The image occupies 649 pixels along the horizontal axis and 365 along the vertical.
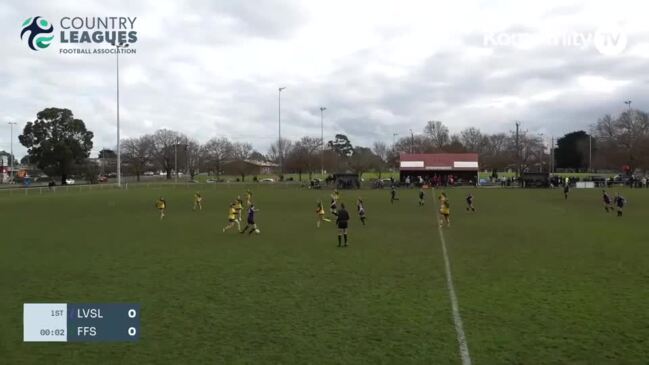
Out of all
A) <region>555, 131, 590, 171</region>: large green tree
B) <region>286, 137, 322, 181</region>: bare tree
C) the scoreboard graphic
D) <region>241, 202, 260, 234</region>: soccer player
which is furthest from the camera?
<region>555, 131, 590, 171</region>: large green tree

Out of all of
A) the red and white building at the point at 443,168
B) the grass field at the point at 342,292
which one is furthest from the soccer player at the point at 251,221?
the red and white building at the point at 443,168

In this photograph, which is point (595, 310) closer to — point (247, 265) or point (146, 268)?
point (247, 265)

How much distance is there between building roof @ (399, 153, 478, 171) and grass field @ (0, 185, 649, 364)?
175 feet

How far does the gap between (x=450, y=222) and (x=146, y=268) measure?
16.6m

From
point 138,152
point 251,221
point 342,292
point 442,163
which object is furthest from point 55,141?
point 342,292

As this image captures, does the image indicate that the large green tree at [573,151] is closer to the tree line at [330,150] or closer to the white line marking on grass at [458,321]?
the tree line at [330,150]

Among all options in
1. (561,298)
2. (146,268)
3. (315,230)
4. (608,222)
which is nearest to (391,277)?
(561,298)

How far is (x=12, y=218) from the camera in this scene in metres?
29.6

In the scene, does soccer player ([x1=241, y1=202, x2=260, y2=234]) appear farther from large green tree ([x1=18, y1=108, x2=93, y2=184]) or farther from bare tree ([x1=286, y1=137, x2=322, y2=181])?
bare tree ([x1=286, y1=137, x2=322, y2=181])

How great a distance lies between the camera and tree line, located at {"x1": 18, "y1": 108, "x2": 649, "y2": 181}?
8081 cm

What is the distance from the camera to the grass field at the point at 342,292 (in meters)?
7.67

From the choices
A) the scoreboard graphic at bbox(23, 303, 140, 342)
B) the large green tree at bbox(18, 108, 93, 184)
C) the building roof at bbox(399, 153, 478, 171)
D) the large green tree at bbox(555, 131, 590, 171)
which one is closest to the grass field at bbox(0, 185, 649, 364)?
the scoreboard graphic at bbox(23, 303, 140, 342)

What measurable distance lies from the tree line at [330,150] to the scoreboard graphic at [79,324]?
7865 centimetres

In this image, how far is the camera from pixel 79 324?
28.2ft
